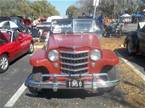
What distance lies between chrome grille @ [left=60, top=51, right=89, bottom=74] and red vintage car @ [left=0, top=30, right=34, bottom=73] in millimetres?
3790

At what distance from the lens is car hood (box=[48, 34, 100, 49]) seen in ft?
27.5

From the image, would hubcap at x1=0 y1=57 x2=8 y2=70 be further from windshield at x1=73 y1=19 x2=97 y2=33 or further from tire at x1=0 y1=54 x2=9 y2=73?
windshield at x1=73 y1=19 x2=97 y2=33

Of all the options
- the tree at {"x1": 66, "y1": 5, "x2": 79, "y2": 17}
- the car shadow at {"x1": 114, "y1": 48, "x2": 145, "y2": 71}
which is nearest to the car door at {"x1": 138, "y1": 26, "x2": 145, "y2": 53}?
the car shadow at {"x1": 114, "y1": 48, "x2": 145, "y2": 71}

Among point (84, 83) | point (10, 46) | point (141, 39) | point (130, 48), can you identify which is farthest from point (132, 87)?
point (130, 48)

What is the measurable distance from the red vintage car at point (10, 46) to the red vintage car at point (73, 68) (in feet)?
10.5

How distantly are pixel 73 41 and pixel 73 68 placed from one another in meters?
0.90

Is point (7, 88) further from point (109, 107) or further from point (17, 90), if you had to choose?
point (109, 107)

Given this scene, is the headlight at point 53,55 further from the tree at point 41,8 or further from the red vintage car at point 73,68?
the tree at point 41,8

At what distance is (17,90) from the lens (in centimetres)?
936

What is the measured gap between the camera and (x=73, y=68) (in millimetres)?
8188

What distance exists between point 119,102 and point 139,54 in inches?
240

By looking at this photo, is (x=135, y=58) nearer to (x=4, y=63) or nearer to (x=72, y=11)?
(x=4, y=63)

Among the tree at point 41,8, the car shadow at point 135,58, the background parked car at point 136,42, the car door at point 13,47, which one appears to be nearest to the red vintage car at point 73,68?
the car door at point 13,47

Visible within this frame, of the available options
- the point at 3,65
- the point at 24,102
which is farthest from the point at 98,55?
the point at 3,65
